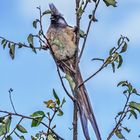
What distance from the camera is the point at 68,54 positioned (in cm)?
257

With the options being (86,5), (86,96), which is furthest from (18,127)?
(86,5)

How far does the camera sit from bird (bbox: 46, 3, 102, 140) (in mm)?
2264

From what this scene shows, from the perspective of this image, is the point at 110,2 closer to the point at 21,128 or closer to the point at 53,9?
the point at 53,9

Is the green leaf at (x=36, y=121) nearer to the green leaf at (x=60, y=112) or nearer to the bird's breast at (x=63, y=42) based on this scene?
the green leaf at (x=60, y=112)

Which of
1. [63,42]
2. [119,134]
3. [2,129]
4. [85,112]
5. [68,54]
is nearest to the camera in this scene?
[2,129]

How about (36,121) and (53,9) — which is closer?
(36,121)

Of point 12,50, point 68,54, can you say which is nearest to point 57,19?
point 68,54

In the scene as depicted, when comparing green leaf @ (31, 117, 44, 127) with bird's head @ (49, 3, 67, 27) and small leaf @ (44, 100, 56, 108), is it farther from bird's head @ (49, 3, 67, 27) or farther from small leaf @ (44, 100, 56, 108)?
bird's head @ (49, 3, 67, 27)

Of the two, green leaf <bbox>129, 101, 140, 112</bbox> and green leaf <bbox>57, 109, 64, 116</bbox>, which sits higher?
green leaf <bbox>129, 101, 140, 112</bbox>

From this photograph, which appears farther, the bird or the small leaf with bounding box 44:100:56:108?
the bird

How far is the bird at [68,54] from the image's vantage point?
7.43ft

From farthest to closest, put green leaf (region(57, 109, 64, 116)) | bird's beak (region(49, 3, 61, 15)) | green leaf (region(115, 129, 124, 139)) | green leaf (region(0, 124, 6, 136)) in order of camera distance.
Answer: bird's beak (region(49, 3, 61, 15)) → green leaf (region(115, 129, 124, 139)) → green leaf (region(0, 124, 6, 136)) → green leaf (region(57, 109, 64, 116))

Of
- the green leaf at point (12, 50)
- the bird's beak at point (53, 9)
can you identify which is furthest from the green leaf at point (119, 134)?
the bird's beak at point (53, 9)

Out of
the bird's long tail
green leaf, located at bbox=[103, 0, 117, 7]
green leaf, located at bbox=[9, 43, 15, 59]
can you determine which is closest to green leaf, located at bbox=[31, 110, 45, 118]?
A: the bird's long tail
